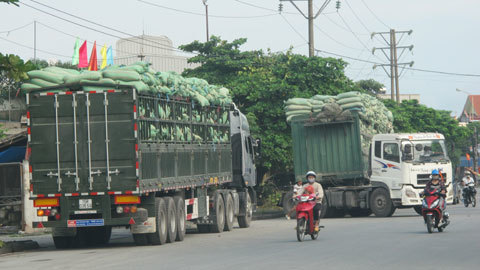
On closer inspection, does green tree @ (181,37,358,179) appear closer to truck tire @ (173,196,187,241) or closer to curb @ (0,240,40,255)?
truck tire @ (173,196,187,241)

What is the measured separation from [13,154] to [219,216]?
6.90 metres

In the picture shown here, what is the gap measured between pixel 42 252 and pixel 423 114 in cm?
5566

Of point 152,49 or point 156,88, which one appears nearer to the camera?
point 156,88

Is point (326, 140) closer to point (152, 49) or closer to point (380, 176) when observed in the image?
point (380, 176)

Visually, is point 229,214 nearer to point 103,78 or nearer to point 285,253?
point 103,78

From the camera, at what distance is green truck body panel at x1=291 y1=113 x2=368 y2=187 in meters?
29.8

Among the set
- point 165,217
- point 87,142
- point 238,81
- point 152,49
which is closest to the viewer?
point 87,142

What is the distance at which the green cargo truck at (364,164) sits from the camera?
28359 millimetres

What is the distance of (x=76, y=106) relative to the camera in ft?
57.3

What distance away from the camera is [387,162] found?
28781 millimetres

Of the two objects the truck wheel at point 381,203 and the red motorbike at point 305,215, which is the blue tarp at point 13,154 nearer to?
the red motorbike at point 305,215

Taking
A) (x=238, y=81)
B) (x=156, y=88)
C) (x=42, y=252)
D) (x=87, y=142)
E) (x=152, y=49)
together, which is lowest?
(x=42, y=252)

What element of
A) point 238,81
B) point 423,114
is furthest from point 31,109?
point 423,114

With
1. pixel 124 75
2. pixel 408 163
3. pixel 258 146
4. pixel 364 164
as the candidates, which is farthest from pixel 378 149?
pixel 124 75
